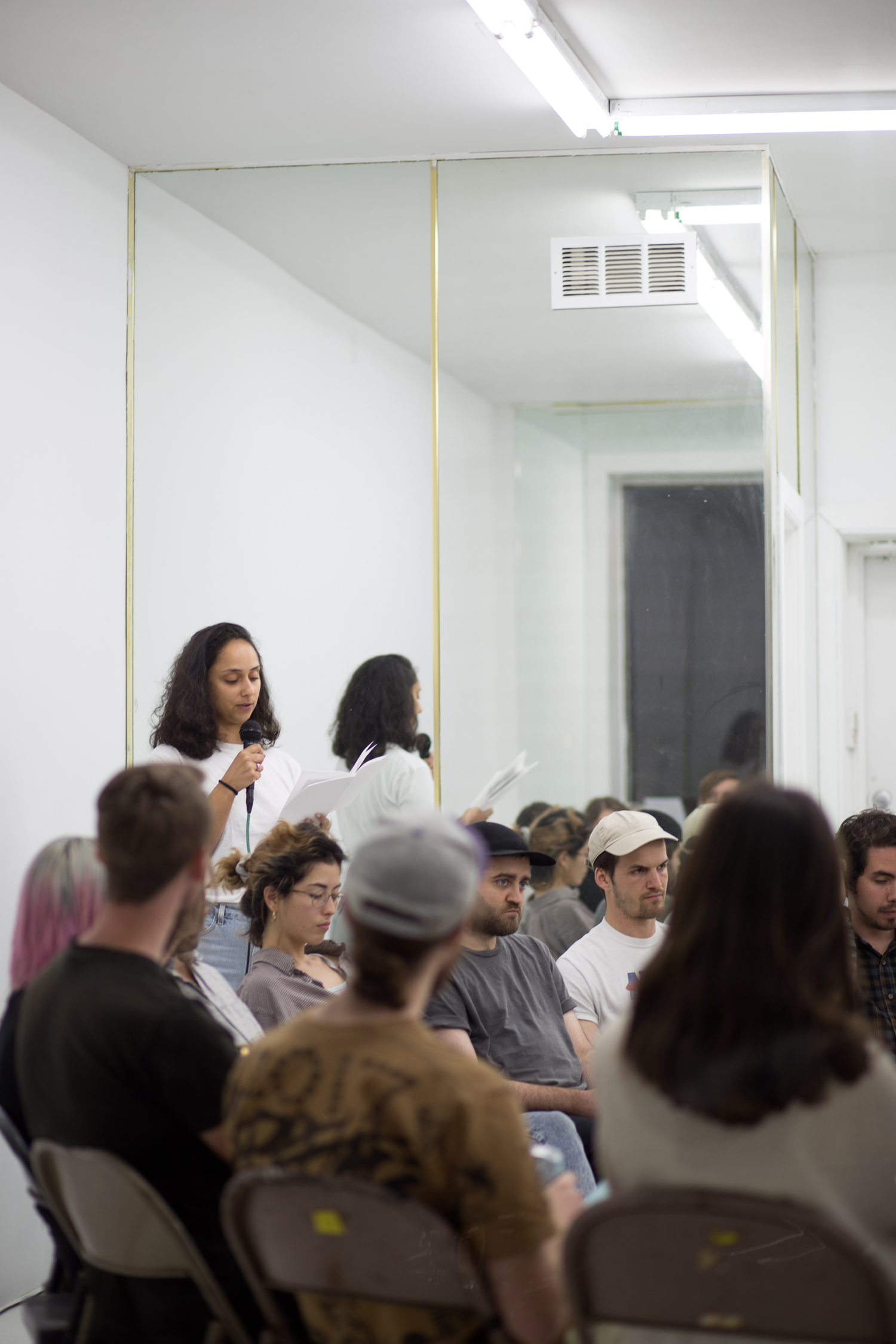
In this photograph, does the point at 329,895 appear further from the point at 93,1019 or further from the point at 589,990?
the point at 93,1019

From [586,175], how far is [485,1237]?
346 centimetres

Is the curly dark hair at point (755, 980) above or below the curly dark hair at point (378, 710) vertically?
below

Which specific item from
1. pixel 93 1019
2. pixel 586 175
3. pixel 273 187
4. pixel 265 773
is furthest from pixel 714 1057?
pixel 273 187

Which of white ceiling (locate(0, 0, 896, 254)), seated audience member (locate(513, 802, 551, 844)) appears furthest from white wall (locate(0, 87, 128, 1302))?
seated audience member (locate(513, 802, 551, 844))

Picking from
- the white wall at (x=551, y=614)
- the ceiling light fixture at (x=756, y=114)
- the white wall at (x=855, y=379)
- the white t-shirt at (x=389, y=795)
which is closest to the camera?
the ceiling light fixture at (x=756, y=114)

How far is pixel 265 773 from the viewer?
372 cm

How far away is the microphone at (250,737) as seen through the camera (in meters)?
3.48

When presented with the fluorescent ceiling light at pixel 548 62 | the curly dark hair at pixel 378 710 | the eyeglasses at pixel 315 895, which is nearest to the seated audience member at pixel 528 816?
the curly dark hair at pixel 378 710

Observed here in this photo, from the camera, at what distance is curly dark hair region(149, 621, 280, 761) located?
141 inches

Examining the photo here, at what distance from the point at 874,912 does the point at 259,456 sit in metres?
2.40

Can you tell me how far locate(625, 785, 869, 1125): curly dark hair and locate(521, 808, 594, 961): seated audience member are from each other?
254 centimetres

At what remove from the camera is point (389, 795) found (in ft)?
13.0

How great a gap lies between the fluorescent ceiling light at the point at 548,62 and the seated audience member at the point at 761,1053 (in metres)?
2.34

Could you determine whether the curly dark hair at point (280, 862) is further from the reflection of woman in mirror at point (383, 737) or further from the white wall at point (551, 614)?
the white wall at point (551, 614)
